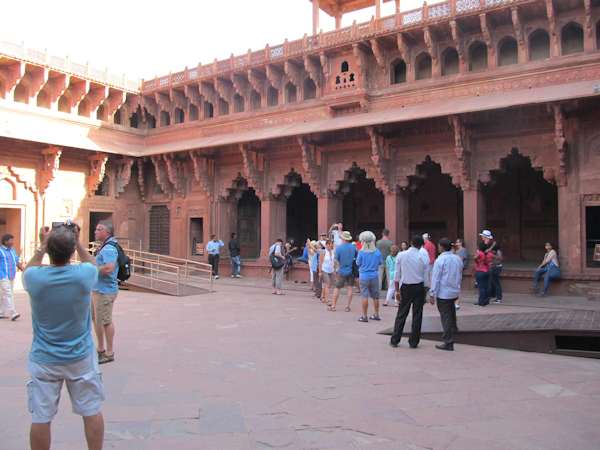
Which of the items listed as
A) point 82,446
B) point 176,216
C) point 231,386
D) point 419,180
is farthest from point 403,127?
point 82,446

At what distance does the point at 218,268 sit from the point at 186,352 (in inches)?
534

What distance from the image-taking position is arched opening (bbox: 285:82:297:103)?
63.8 ft

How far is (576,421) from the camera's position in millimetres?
4332

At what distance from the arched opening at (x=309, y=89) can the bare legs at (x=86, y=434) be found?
16.9 meters

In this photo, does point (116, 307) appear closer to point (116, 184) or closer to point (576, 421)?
point (576, 421)

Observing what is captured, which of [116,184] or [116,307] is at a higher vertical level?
[116,184]

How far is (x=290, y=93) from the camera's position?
19.6m

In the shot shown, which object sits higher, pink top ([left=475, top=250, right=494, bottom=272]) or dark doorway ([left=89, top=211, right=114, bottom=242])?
dark doorway ([left=89, top=211, right=114, bottom=242])

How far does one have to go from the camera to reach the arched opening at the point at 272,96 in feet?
65.6

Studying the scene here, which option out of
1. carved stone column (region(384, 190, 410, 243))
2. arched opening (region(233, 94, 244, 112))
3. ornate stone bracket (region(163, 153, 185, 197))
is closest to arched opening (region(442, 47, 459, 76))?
carved stone column (region(384, 190, 410, 243))

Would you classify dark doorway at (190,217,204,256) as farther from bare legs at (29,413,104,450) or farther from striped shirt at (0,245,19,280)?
bare legs at (29,413,104,450)

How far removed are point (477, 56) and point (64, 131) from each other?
590 inches

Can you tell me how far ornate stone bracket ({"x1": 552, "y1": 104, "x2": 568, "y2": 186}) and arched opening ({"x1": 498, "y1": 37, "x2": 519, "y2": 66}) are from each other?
278cm

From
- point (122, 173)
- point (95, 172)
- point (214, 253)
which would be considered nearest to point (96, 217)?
point (122, 173)
